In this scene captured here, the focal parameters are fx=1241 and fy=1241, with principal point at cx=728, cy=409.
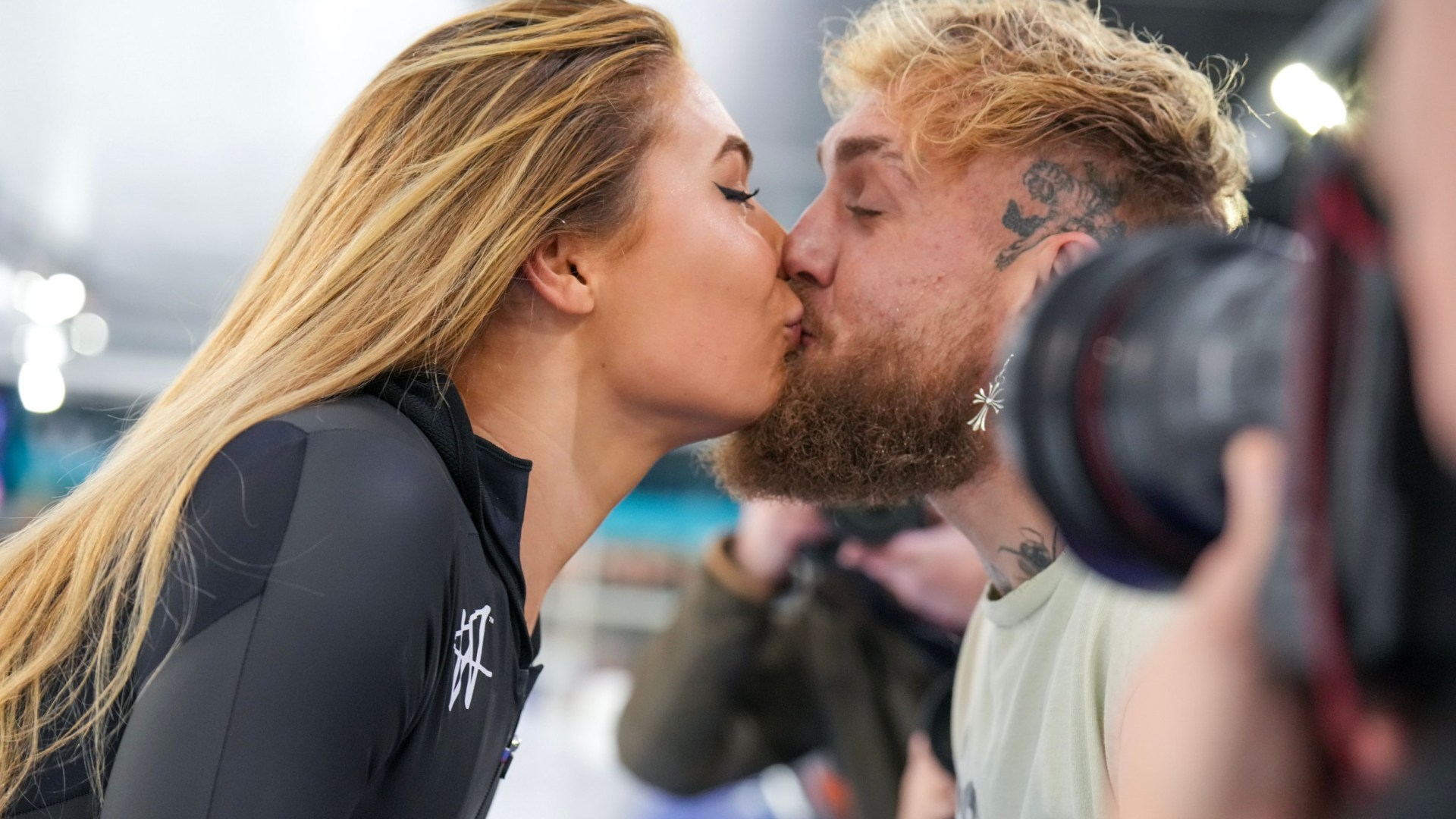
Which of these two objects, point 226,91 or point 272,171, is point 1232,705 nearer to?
point 226,91

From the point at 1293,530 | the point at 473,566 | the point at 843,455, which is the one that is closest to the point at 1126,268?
the point at 1293,530

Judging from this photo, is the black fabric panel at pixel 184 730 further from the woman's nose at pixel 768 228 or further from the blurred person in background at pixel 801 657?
the blurred person in background at pixel 801 657

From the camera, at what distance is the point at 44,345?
23.6ft

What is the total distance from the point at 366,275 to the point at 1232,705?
1.10 meters

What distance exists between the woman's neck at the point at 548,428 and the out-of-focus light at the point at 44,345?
6701mm

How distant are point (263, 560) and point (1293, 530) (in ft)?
2.91

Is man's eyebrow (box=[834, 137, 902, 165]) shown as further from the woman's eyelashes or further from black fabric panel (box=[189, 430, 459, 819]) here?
black fabric panel (box=[189, 430, 459, 819])

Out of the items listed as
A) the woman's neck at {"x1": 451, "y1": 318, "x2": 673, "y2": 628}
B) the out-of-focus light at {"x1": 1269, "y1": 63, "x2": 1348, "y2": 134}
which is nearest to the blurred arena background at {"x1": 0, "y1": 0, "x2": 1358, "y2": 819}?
the out-of-focus light at {"x1": 1269, "y1": 63, "x2": 1348, "y2": 134}

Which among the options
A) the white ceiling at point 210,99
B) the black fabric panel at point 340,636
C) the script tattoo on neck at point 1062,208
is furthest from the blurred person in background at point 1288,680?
the white ceiling at point 210,99

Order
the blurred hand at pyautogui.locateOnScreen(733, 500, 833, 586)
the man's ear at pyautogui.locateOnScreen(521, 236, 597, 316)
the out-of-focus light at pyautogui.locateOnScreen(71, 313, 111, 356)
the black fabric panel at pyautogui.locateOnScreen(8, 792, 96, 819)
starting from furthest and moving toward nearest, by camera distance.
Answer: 1. the out-of-focus light at pyautogui.locateOnScreen(71, 313, 111, 356)
2. the blurred hand at pyautogui.locateOnScreen(733, 500, 833, 586)
3. the man's ear at pyautogui.locateOnScreen(521, 236, 597, 316)
4. the black fabric panel at pyautogui.locateOnScreen(8, 792, 96, 819)

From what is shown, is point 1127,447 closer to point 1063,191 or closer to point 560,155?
point 560,155

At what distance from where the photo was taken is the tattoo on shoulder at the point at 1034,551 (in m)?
1.55

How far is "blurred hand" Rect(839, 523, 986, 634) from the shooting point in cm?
241

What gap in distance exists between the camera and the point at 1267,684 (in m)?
0.41
